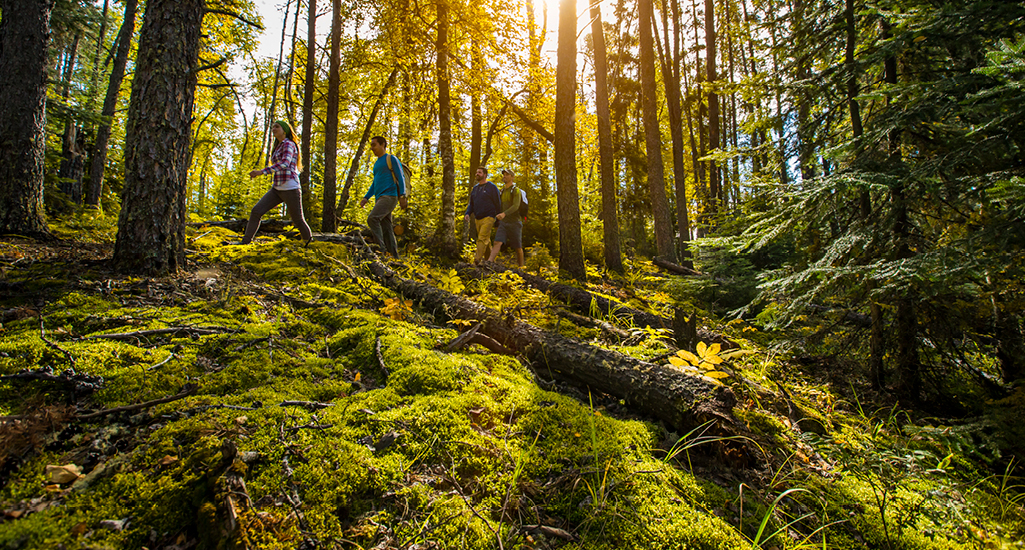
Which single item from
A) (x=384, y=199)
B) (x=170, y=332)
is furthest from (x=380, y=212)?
(x=170, y=332)

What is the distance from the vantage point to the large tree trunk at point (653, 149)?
1067 cm

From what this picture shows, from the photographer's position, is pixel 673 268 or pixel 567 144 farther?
pixel 673 268

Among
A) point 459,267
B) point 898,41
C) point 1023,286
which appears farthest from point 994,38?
point 459,267

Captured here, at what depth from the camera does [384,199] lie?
24.1ft

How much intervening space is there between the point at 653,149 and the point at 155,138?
414 inches

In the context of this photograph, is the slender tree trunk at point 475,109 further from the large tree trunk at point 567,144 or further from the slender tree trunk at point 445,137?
the large tree trunk at point 567,144

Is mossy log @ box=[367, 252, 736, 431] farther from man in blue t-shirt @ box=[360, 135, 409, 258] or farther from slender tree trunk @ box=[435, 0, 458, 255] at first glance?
slender tree trunk @ box=[435, 0, 458, 255]

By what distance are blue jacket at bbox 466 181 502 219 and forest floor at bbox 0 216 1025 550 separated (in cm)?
543

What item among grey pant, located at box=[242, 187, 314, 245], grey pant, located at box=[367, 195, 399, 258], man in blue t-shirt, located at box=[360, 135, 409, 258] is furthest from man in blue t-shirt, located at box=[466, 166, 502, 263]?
grey pant, located at box=[242, 187, 314, 245]

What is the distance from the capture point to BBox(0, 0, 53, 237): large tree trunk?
4.86 metres

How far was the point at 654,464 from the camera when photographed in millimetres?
2227

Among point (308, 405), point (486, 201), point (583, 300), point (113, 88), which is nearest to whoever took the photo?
point (308, 405)

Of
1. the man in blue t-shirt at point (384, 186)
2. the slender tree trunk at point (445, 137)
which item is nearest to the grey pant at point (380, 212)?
the man in blue t-shirt at point (384, 186)

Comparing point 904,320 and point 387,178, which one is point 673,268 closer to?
point 904,320
